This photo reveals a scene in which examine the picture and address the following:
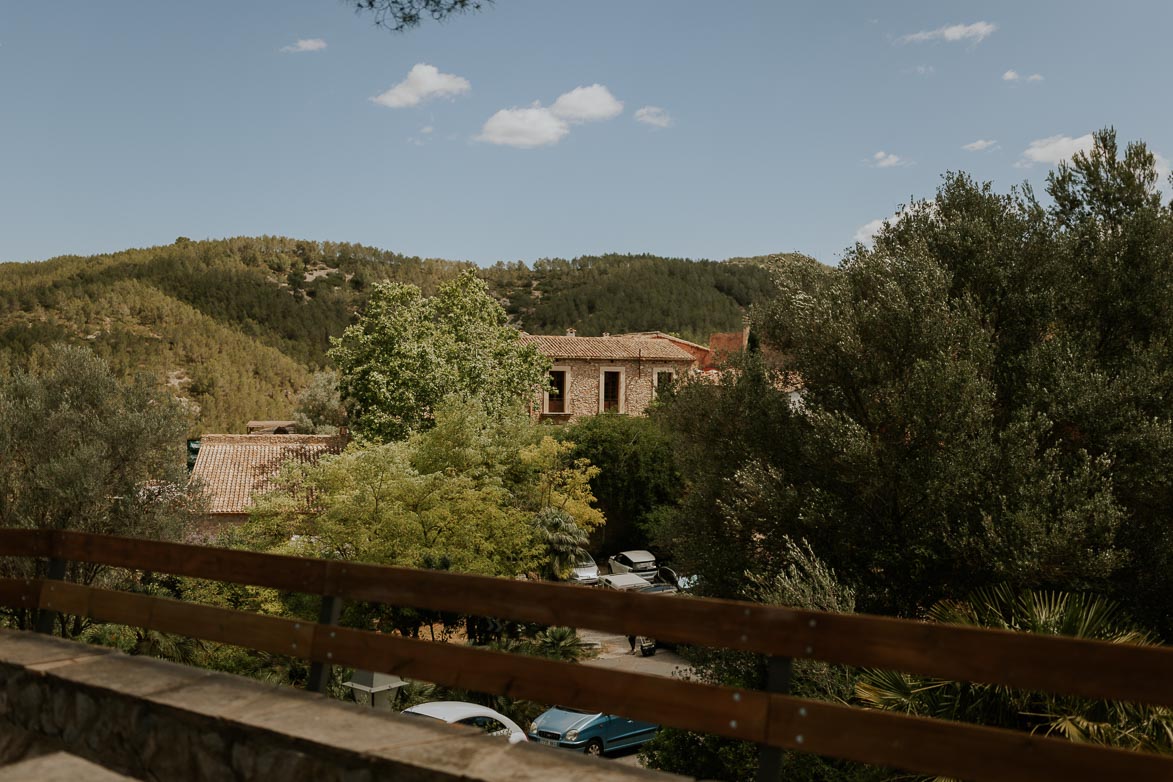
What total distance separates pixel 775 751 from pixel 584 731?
47.3 ft

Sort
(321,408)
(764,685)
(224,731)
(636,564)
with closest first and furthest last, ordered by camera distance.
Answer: (224,731) → (764,685) → (636,564) → (321,408)

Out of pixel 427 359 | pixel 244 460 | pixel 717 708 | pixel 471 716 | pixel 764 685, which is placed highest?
pixel 427 359

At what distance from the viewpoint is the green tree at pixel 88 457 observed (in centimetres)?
2427

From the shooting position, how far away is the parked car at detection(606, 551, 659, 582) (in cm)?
3481

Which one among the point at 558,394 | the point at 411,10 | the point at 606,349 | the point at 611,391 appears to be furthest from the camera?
the point at 611,391

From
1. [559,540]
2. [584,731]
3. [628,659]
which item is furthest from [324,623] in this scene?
[559,540]

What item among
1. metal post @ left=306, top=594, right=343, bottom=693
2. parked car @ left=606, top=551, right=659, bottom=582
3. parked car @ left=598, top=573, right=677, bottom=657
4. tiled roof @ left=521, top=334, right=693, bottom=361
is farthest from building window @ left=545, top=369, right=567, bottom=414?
metal post @ left=306, top=594, right=343, bottom=693

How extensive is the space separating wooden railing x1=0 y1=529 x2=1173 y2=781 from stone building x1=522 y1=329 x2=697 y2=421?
43574mm

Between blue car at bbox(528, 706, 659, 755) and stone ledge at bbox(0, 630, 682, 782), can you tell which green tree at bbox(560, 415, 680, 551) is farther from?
stone ledge at bbox(0, 630, 682, 782)

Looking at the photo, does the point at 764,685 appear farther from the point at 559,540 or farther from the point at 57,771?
the point at 559,540

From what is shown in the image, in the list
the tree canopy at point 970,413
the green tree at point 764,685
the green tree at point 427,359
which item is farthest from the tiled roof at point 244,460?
the green tree at point 764,685

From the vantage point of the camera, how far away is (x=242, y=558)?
4.00 meters

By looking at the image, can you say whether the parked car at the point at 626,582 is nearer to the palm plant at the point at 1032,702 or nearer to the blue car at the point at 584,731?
the blue car at the point at 584,731

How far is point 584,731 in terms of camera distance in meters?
16.2
